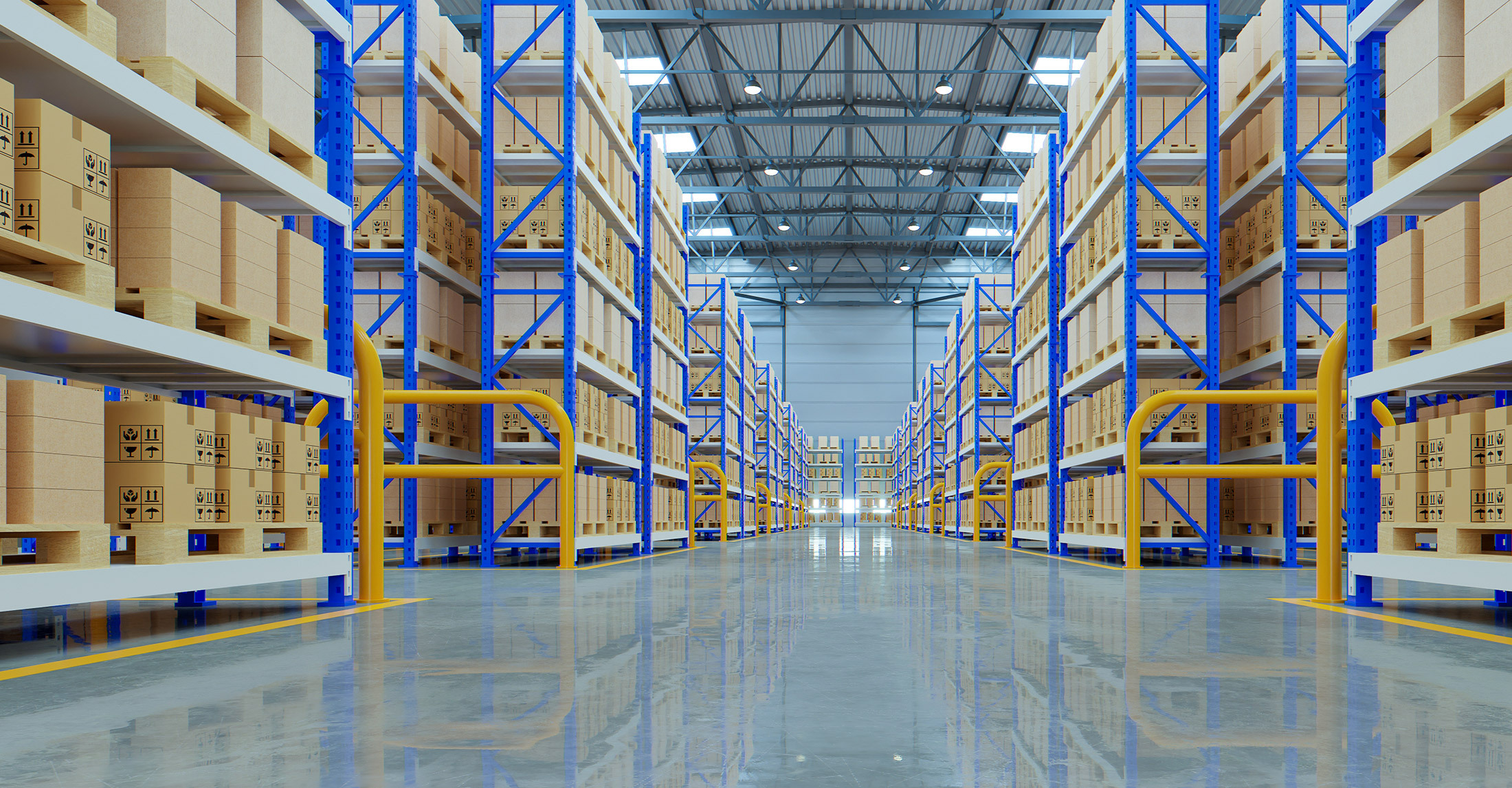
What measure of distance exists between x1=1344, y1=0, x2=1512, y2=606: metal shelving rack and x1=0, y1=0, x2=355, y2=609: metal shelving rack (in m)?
5.09

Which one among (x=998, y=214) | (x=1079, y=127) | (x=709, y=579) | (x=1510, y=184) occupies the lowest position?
(x=709, y=579)

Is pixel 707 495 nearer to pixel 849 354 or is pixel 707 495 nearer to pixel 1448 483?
pixel 1448 483

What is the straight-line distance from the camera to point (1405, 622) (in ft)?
13.9

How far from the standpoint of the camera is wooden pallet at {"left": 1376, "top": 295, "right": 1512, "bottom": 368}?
4094 mm

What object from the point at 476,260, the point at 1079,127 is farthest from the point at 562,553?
the point at 1079,127

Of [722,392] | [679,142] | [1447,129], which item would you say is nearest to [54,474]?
[1447,129]

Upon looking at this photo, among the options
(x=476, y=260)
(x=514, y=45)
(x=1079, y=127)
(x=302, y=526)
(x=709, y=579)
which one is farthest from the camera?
(x=1079, y=127)

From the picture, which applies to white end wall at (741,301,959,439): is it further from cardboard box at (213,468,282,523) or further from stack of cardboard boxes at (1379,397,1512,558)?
cardboard box at (213,468,282,523)

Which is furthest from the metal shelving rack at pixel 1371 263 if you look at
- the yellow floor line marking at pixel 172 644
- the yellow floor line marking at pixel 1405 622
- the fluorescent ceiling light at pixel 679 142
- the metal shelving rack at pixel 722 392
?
the fluorescent ceiling light at pixel 679 142

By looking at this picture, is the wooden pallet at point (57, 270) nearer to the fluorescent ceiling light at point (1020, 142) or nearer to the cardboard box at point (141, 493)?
the cardboard box at point (141, 493)

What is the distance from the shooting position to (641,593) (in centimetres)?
551

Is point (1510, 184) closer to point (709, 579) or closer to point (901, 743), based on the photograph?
point (901, 743)

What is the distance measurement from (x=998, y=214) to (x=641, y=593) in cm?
2817

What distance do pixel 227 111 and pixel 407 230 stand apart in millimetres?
4481
